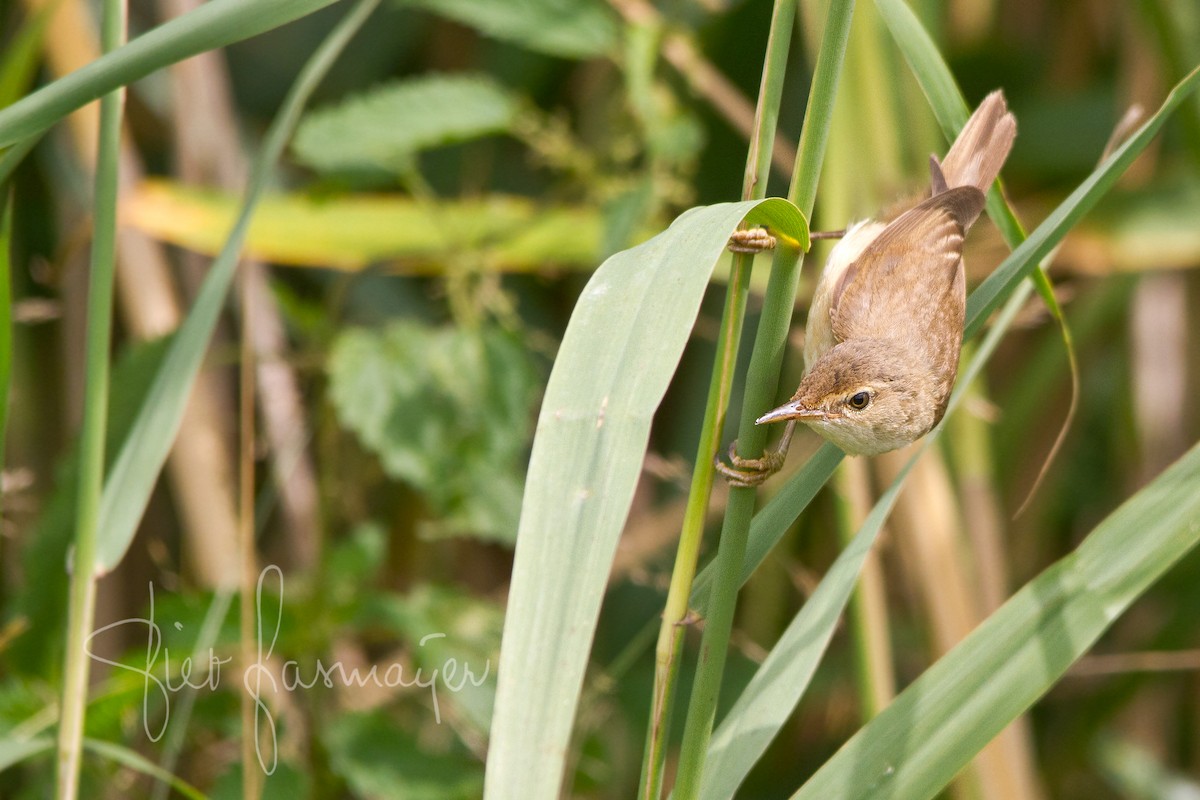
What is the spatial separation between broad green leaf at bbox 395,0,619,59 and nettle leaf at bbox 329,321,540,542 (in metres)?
0.53

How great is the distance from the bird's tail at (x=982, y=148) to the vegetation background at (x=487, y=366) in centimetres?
21

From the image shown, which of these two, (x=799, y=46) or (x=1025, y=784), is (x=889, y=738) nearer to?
(x=1025, y=784)

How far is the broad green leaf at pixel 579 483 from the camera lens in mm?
700

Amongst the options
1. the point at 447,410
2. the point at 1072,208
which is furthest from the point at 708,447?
the point at 447,410

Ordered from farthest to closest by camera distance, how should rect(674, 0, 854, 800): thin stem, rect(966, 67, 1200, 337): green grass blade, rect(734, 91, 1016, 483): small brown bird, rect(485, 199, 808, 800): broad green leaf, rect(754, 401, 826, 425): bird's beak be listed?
rect(734, 91, 1016, 483): small brown bird
rect(754, 401, 826, 425): bird's beak
rect(966, 67, 1200, 337): green grass blade
rect(674, 0, 854, 800): thin stem
rect(485, 199, 808, 800): broad green leaf

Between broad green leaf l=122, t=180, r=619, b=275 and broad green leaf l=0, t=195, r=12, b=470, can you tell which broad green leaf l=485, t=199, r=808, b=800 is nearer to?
broad green leaf l=0, t=195, r=12, b=470

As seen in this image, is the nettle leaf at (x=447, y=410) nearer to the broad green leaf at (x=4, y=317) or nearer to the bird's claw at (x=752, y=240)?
the broad green leaf at (x=4, y=317)

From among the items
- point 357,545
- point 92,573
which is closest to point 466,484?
point 357,545

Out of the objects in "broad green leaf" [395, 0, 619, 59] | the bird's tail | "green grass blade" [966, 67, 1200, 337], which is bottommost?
"green grass blade" [966, 67, 1200, 337]

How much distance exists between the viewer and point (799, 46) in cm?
255

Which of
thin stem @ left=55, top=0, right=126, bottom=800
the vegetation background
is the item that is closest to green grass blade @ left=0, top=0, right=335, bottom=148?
→ thin stem @ left=55, top=0, right=126, bottom=800

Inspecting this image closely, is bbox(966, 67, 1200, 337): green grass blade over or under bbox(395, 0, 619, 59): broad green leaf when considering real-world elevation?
under

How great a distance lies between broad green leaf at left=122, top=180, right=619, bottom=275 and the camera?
2168mm

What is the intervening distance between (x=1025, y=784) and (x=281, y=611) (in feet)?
4.40
